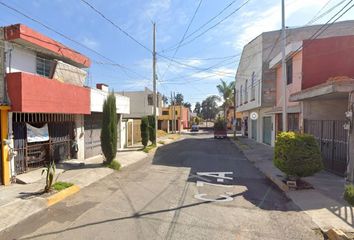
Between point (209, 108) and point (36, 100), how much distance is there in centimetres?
11941

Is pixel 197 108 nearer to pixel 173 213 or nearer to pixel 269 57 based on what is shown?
pixel 269 57

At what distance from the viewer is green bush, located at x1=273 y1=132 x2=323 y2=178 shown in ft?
31.8

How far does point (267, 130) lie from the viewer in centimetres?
2794

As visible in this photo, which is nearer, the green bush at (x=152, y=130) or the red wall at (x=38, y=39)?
the red wall at (x=38, y=39)

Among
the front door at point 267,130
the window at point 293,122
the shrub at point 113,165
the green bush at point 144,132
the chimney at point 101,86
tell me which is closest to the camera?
the shrub at point 113,165

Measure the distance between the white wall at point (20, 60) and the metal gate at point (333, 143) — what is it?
12.5m

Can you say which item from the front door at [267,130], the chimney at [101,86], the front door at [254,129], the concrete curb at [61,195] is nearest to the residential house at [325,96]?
the front door at [267,130]

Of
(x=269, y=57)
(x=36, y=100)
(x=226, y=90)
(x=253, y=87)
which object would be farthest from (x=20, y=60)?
(x=226, y=90)

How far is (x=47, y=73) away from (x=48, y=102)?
8.18ft

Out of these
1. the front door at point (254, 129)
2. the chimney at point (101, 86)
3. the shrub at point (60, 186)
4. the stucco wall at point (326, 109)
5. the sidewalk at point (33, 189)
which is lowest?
the sidewalk at point (33, 189)

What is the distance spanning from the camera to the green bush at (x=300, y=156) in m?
9.69

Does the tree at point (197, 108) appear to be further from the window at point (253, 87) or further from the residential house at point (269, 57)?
the residential house at point (269, 57)

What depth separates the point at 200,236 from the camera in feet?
19.6

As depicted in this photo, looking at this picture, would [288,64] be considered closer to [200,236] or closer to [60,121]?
[60,121]
